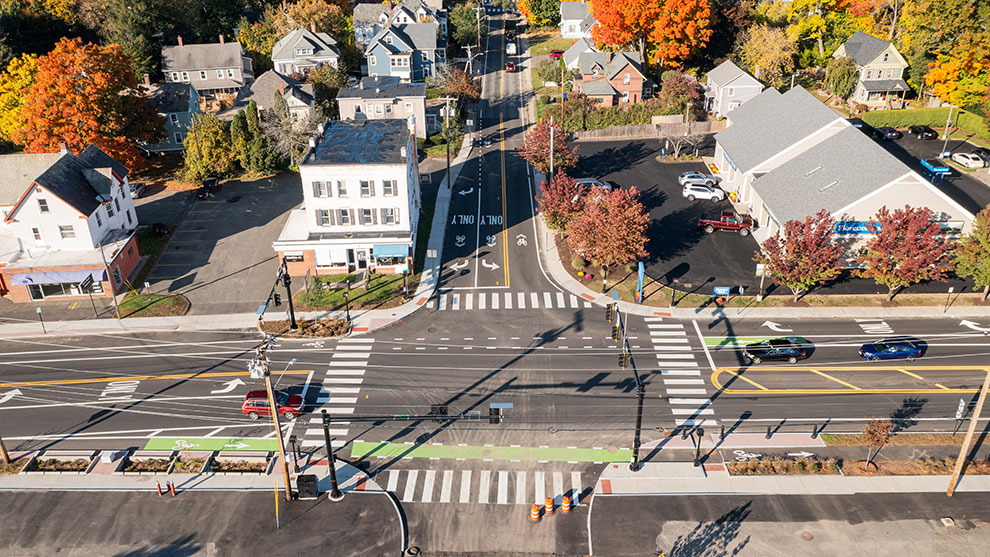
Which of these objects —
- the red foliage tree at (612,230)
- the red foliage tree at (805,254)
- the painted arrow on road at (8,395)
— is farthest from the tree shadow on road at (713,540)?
the painted arrow on road at (8,395)

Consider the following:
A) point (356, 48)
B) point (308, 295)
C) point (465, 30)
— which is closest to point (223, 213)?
point (308, 295)

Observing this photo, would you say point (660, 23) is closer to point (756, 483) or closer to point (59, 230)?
point (756, 483)

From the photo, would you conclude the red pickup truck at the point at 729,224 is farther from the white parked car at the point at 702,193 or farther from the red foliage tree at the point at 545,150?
the red foliage tree at the point at 545,150

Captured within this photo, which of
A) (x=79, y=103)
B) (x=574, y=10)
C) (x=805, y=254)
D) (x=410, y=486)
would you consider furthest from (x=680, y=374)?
(x=574, y=10)

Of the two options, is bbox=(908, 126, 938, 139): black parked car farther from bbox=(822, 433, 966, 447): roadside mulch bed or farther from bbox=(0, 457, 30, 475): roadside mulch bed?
bbox=(0, 457, 30, 475): roadside mulch bed

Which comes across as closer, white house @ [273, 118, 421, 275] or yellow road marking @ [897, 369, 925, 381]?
yellow road marking @ [897, 369, 925, 381]

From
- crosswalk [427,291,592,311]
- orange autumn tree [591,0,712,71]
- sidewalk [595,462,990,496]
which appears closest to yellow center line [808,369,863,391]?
sidewalk [595,462,990,496]

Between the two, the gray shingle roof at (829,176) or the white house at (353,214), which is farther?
the gray shingle roof at (829,176)

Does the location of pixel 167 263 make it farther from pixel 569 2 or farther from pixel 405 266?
pixel 569 2
